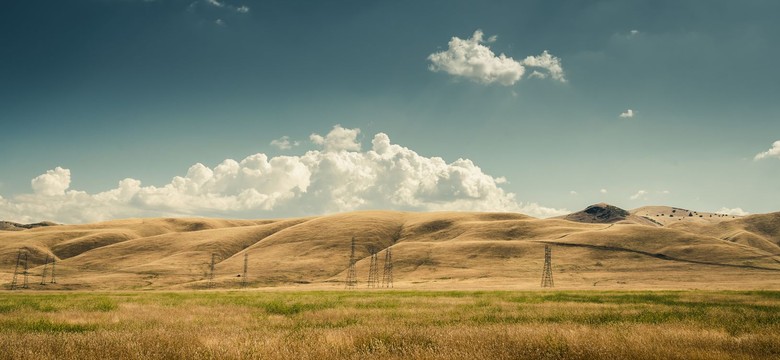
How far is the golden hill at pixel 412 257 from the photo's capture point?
101500 millimetres

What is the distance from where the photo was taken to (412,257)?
132 metres

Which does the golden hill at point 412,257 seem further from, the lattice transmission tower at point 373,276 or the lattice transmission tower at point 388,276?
the lattice transmission tower at point 388,276

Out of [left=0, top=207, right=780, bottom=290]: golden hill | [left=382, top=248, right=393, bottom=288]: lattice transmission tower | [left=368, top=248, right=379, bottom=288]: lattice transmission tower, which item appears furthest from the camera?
[left=0, top=207, right=780, bottom=290]: golden hill

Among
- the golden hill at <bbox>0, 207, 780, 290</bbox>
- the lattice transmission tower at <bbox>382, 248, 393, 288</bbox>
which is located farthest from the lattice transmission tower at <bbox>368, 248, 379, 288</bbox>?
the golden hill at <bbox>0, 207, 780, 290</bbox>

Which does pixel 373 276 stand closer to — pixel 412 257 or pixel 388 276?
pixel 388 276

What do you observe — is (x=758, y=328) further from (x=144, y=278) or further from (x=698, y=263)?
(x=698, y=263)

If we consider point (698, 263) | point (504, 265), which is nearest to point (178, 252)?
point (504, 265)

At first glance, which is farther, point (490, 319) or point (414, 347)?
point (490, 319)

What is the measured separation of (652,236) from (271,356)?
160851 millimetres

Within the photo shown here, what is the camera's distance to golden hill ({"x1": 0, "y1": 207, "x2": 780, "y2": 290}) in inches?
3996

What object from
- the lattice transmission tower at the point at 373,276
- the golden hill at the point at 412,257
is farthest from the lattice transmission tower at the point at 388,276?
the golden hill at the point at 412,257

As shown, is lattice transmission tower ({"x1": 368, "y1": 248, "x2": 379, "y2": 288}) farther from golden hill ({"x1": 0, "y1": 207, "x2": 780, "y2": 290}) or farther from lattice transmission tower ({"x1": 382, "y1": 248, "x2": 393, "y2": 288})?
golden hill ({"x1": 0, "y1": 207, "x2": 780, "y2": 290})

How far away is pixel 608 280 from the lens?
98.4 m

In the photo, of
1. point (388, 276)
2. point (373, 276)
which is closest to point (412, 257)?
point (388, 276)
